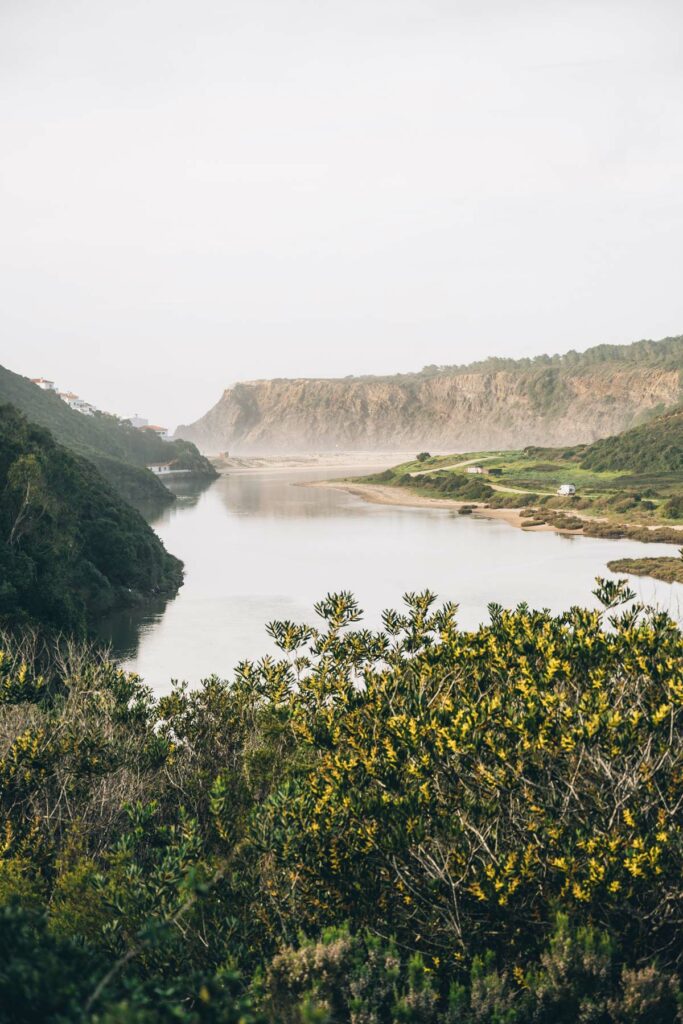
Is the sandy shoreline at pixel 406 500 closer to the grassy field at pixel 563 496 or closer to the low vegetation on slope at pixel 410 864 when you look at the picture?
the grassy field at pixel 563 496

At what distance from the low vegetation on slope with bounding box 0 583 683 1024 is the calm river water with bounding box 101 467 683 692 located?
18781mm

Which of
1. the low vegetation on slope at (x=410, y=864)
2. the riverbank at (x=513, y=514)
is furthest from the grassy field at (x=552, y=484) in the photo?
the low vegetation on slope at (x=410, y=864)

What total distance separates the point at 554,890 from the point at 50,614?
30.9 meters

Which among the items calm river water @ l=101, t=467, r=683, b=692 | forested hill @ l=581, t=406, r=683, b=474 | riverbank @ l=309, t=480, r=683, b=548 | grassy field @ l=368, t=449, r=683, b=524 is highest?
forested hill @ l=581, t=406, r=683, b=474

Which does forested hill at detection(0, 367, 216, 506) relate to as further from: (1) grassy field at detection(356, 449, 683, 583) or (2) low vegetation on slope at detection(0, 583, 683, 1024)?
(2) low vegetation on slope at detection(0, 583, 683, 1024)

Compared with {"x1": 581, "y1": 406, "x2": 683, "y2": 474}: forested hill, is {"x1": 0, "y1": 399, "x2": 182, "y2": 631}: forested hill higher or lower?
lower

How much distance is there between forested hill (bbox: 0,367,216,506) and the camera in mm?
115625

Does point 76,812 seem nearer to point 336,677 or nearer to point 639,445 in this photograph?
point 336,677

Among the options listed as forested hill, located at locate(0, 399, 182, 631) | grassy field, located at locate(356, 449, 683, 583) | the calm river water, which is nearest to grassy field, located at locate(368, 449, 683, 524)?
grassy field, located at locate(356, 449, 683, 583)

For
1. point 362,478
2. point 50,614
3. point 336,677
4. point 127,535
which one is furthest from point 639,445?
point 336,677

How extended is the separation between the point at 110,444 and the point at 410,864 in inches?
5887

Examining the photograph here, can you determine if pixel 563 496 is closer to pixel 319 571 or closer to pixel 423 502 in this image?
pixel 423 502

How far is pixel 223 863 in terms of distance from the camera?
13000 millimetres

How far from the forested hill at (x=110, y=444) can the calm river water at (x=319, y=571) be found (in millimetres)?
10115
